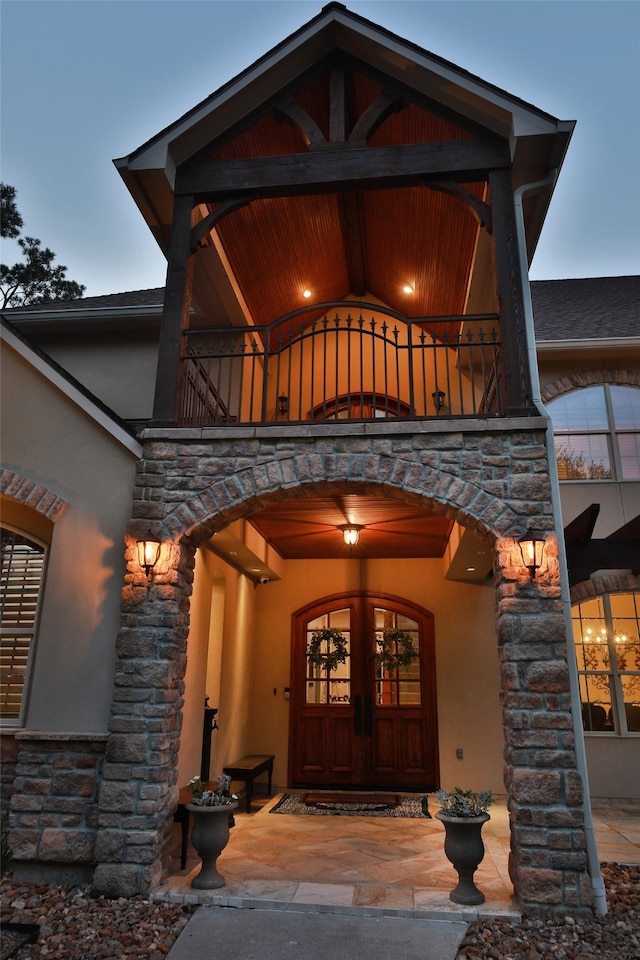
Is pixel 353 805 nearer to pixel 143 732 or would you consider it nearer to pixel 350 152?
pixel 143 732

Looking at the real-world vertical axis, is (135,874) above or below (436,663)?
below

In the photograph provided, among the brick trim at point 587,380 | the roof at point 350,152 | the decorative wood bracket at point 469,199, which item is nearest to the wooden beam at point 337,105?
the roof at point 350,152

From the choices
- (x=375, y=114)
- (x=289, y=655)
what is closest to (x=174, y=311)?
(x=375, y=114)

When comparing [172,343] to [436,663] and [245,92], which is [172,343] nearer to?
[245,92]

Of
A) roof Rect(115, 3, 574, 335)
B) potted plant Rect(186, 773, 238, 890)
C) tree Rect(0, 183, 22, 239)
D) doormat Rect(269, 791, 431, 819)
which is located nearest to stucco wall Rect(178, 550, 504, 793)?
doormat Rect(269, 791, 431, 819)

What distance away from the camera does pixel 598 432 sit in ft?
27.3

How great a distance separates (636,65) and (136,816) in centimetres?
7240

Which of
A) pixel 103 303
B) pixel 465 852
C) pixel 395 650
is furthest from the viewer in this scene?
pixel 395 650

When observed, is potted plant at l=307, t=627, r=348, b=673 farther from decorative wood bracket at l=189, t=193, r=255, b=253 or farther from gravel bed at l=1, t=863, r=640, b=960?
decorative wood bracket at l=189, t=193, r=255, b=253

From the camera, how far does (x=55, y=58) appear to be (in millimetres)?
57031

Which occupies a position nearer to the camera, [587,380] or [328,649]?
[587,380]

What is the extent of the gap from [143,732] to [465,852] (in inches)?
97.3

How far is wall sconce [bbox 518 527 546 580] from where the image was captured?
473 cm

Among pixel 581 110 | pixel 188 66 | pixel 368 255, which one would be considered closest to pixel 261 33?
pixel 188 66
